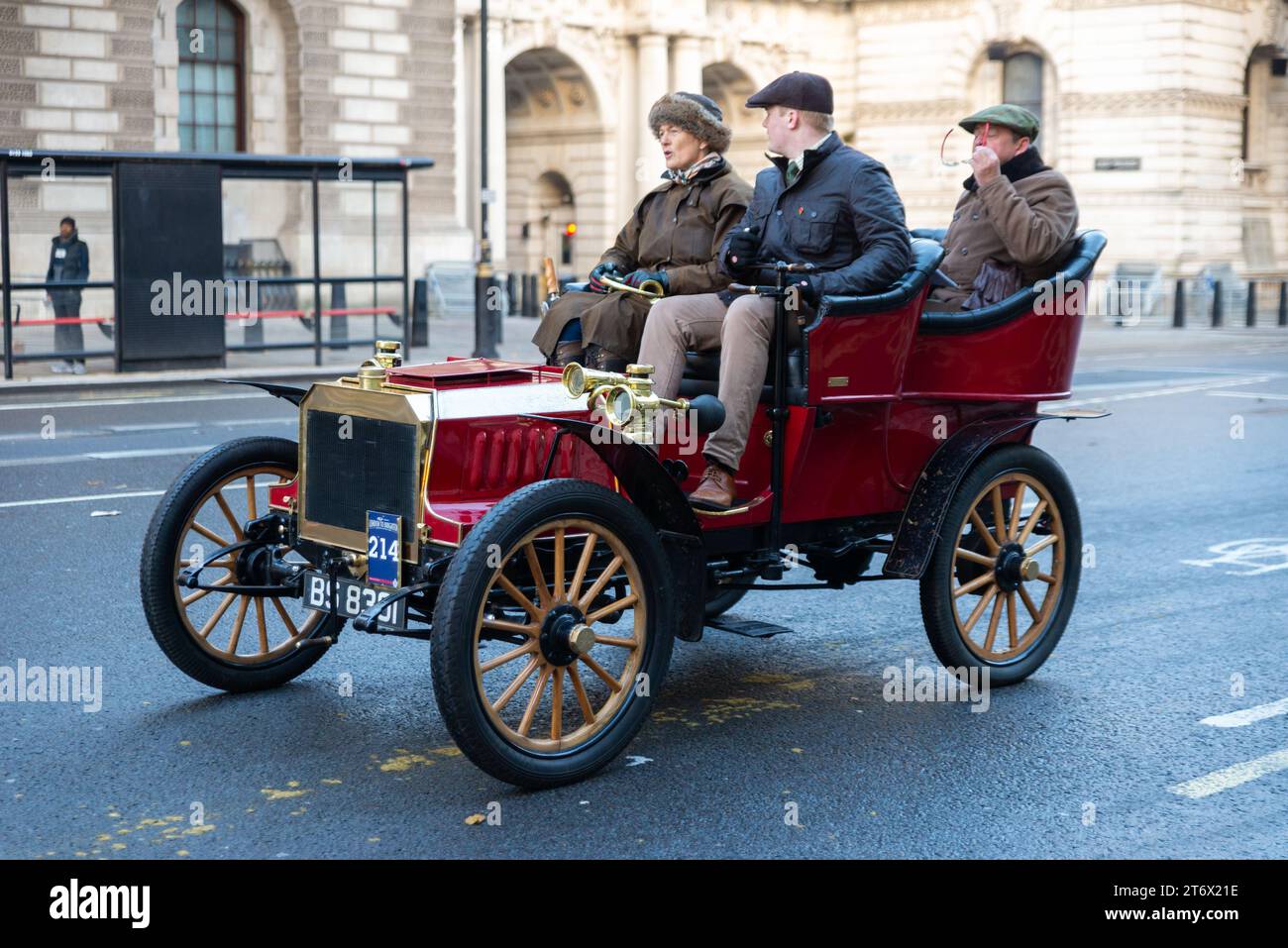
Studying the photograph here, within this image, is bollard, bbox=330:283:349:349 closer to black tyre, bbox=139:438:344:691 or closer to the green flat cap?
black tyre, bbox=139:438:344:691

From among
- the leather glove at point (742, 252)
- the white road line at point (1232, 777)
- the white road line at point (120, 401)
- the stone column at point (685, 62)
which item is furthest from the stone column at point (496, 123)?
the white road line at point (1232, 777)

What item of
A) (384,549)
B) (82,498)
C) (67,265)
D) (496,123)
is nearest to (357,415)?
(384,549)

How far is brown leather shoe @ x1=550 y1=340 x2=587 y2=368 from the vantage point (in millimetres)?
5930

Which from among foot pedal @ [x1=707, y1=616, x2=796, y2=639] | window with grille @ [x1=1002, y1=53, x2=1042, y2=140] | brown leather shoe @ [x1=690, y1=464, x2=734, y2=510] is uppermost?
window with grille @ [x1=1002, y1=53, x2=1042, y2=140]

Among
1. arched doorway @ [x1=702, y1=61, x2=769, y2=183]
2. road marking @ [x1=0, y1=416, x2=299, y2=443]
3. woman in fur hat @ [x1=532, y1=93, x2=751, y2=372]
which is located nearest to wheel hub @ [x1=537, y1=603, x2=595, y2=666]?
woman in fur hat @ [x1=532, y1=93, x2=751, y2=372]

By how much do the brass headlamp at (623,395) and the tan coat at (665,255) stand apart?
65 centimetres

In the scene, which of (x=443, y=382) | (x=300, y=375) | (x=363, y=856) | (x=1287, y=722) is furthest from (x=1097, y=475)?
(x=300, y=375)

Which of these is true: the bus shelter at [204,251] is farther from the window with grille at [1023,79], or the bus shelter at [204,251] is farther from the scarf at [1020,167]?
the window with grille at [1023,79]

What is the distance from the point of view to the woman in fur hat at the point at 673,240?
5852 millimetres

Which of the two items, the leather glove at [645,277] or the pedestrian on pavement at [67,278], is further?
the pedestrian on pavement at [67,278]

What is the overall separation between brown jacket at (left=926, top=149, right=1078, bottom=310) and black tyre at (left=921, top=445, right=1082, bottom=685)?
70 cm

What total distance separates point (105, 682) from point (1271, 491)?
7.96 m

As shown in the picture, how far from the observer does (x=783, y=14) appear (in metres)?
48.3
